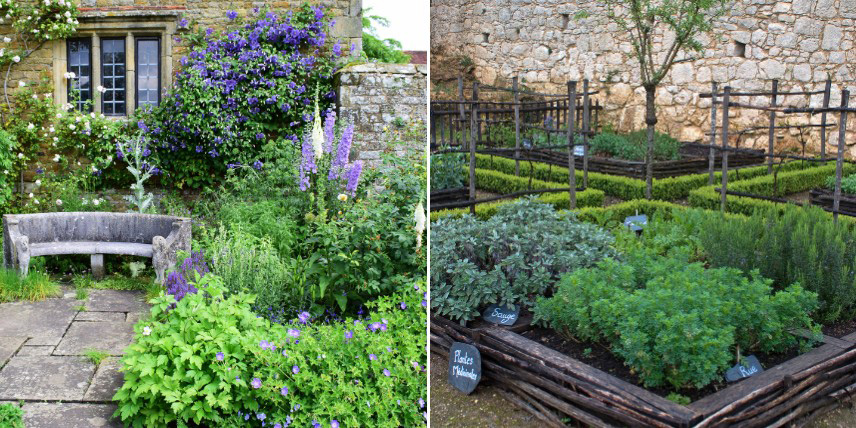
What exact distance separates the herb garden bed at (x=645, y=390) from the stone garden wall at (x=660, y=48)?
3.47 ft

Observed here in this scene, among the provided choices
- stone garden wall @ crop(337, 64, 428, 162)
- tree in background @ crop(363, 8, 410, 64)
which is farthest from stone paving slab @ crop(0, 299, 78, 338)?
tree in background @ crop(363, 8, 410, 64)

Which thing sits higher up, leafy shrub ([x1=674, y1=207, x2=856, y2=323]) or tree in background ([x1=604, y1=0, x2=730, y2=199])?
tree in background ([x1=604, y1=0, x2=730, y2=199])

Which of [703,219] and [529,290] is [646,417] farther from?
[703,219]

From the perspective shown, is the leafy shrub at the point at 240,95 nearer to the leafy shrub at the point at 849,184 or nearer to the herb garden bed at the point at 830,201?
the herb garden bed at the point at 830,201

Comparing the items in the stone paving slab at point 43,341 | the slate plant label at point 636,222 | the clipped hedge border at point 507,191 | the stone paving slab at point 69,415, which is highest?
the clipped hedge border at point 507,191

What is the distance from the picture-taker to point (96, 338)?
464 cm

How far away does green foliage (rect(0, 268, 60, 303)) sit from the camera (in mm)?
5516

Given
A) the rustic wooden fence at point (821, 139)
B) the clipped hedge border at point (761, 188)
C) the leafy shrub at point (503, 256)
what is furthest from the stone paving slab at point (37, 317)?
the rustic wooden fence at point (821, 139)

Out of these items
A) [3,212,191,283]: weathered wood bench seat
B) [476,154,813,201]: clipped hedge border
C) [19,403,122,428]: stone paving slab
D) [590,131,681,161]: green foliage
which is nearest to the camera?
[19,403,122,428]: stone paving slab

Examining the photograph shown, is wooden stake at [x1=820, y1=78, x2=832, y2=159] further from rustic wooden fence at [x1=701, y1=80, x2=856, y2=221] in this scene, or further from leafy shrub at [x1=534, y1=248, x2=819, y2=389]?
leafy shrub at [x1=534, y1=248, x2=819, y2=389]

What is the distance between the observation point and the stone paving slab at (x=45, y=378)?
3.85 m

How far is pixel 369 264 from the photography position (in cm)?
430

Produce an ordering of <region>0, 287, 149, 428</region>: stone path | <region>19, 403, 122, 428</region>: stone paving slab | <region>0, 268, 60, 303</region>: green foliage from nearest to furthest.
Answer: <region>19, 403, 122, 428</region>: stone paving slab
<region>0, 287, 149, 428</region>: stone path
<region>0, 268, 60, 303</region>: green foliage

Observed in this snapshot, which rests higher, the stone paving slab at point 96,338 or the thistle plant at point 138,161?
the thistle plant at point 138,161
